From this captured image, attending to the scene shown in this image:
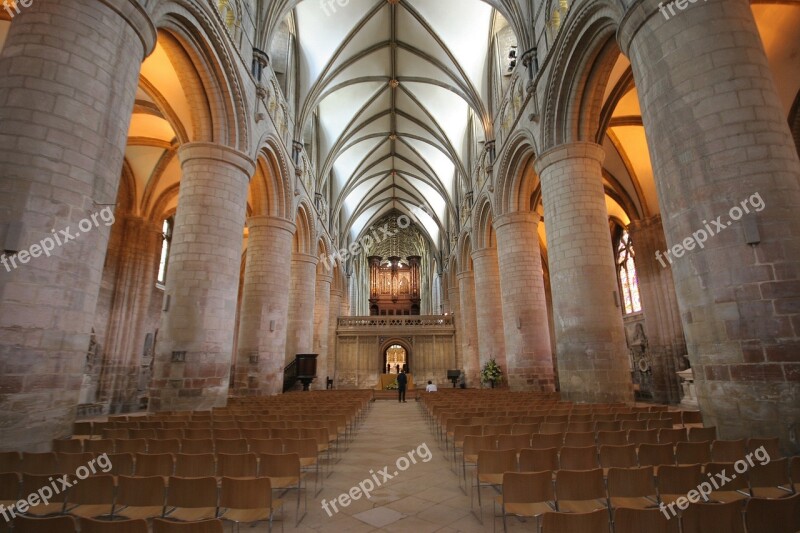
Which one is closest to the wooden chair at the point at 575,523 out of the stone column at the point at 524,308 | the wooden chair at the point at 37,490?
the wooden chair at the point at 37,490

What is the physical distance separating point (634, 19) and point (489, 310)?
41.1ft

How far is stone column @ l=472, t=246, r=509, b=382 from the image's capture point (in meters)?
16.7

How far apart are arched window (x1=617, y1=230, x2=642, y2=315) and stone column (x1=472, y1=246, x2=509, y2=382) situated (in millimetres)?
8098

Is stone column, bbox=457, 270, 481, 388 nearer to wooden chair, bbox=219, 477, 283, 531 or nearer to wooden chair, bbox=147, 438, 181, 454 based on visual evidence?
wooden chair, bbox=147, 438, 181, 454

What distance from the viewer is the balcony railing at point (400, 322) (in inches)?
957

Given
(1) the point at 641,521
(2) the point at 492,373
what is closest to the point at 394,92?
(2) the point at 492,373

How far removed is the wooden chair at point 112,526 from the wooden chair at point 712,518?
2785 millimetres

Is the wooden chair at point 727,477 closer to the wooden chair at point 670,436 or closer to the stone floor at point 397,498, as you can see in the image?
the wooden chair at point 670,436

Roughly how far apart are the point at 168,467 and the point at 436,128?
2133cm

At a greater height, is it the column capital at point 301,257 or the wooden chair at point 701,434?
the column capital at point 301,257

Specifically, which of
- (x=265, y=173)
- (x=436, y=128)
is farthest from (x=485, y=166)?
(x=265, y=173)

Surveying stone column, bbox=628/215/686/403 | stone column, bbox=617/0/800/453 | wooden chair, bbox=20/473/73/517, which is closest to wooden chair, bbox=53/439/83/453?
wooden chair, bbox=20/473/73/517

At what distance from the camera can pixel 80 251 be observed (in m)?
5.02

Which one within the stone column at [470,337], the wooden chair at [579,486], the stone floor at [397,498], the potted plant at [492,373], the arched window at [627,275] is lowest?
the stone floor at [397,498]
